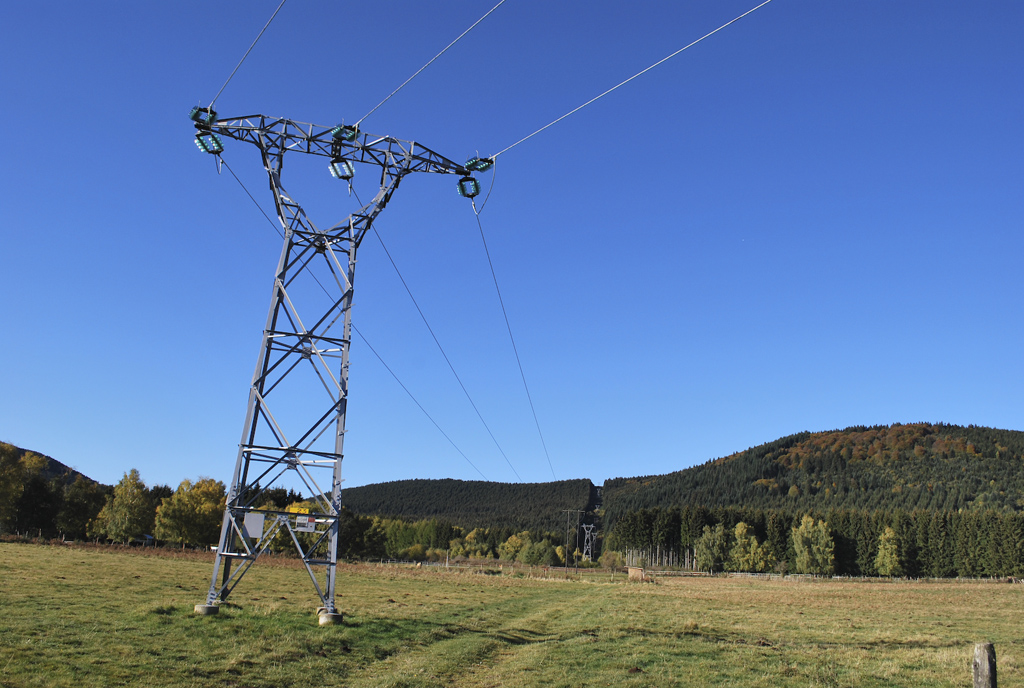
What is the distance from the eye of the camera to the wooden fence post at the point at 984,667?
31.0 ft

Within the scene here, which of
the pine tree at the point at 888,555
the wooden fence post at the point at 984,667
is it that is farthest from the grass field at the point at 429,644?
the pine tree at the point at 888,555

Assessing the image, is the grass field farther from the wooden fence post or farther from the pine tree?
the pine tree

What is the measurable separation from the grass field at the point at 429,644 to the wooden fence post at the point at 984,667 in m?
6.46

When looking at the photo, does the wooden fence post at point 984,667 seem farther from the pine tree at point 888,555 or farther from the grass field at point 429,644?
the pine tree at point 888,555

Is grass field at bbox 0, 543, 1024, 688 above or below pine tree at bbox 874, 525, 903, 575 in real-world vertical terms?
above

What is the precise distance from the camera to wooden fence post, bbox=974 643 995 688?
9.46 m

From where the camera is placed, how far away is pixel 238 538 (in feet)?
65.4

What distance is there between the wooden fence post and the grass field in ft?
21.2

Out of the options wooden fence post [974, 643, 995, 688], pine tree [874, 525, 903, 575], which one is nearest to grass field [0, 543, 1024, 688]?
wooden fence post [974, 643, 995, 688]

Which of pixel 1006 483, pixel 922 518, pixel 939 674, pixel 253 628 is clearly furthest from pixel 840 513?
pixel 253 628


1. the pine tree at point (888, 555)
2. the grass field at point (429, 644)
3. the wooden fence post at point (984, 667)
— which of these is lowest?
the pine tree at point (888, 555)

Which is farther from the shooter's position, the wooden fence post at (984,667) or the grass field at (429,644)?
the grass field at (429,644)

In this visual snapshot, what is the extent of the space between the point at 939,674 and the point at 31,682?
64.0ft

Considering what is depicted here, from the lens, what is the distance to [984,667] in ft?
31.1
